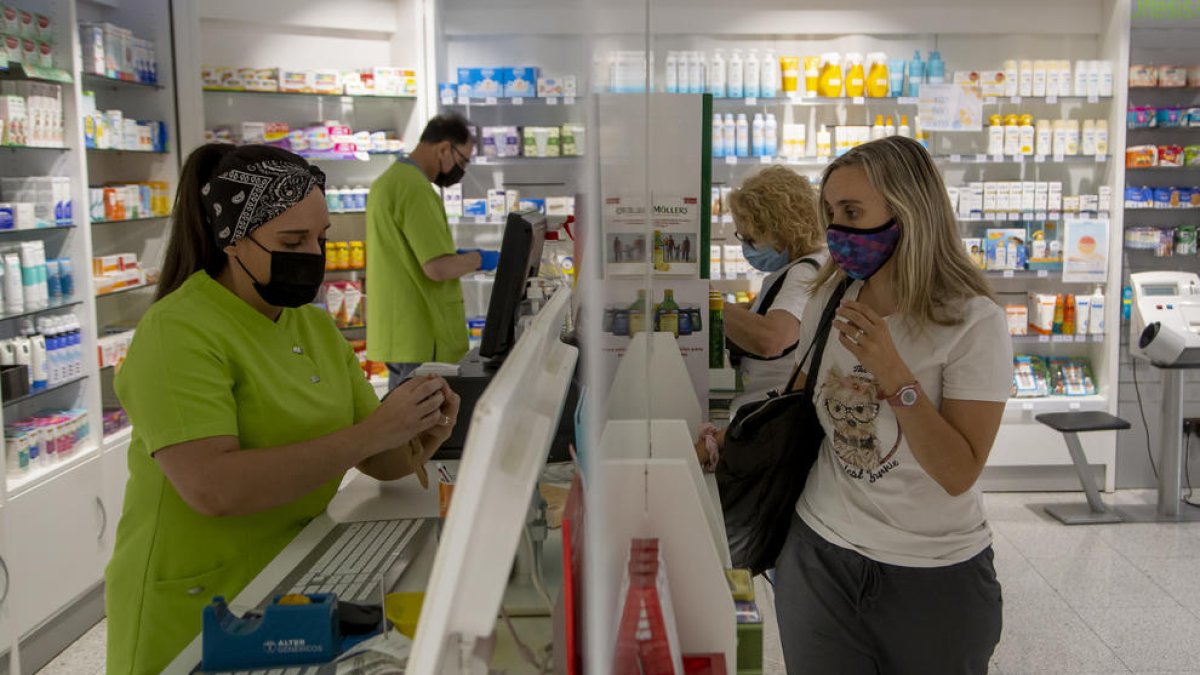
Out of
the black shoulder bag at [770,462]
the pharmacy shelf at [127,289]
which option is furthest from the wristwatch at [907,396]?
the pharmacy shelf at [127,289]

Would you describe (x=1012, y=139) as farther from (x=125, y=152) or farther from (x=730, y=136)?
(x=125, y=152)

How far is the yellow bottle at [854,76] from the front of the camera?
5855 mm

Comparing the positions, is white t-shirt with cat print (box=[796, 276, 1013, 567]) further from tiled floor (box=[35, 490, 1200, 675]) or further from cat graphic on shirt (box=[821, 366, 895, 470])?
tiled floor (box=[35, 490, 1200, 675])

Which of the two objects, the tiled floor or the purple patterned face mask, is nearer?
the purple patterned face mask

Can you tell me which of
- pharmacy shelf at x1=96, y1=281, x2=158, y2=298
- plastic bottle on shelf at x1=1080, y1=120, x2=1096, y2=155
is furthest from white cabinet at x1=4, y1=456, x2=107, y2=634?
plastic bottle on shelf at x1=1080, y1=120, x2=1096, y2=155

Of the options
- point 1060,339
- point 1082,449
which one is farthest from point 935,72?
point 1082,449

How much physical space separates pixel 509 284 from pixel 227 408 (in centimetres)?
132

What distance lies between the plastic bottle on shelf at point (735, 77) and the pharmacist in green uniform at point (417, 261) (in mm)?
1884

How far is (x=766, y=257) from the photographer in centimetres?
341

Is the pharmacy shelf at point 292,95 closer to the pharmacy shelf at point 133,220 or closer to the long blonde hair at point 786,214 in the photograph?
the pharmacy shelf at point 133,220

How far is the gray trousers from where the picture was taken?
1896 millimetres

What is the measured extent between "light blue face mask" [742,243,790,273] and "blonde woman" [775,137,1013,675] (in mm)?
1351

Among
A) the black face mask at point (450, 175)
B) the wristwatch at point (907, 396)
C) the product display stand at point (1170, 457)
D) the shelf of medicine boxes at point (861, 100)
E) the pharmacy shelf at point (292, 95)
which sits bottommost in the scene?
the product display stand at point (1170, 457)

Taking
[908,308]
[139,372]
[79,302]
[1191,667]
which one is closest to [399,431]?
[139,372]
